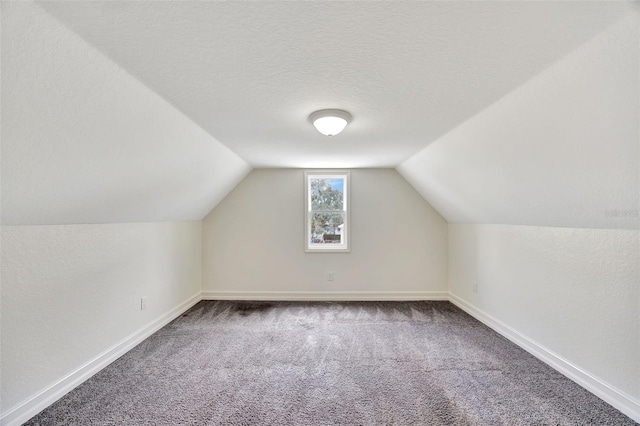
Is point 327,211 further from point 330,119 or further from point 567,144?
point 567,144

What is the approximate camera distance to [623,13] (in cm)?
103

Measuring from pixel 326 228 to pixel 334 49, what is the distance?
318cm

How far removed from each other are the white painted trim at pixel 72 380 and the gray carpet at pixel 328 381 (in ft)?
0.17

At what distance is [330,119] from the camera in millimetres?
1991

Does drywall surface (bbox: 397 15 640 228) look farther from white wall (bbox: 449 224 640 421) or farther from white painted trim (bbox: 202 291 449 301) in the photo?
white painted trim (bbox: 202 291 449 301)

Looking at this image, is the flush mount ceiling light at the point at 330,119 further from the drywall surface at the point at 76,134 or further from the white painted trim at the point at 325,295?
the white painted trim at the point at 325,295

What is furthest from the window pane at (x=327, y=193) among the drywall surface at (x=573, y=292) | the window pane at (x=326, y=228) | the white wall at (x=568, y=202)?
the drywall surface at (x=573, y=292)

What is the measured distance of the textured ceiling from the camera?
1049 mm

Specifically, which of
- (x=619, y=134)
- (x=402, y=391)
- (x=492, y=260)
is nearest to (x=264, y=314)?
(x=402, y=391)

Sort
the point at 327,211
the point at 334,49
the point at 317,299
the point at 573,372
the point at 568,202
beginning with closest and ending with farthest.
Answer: the point at 334,49 < the point at 568,202 < the point at 573,372 < the point at 317,299 < the point at 327,211

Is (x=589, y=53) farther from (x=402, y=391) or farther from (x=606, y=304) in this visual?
(x=402, y=391)

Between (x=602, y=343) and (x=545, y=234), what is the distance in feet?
2.85

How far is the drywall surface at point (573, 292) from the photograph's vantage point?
1771 millimetres

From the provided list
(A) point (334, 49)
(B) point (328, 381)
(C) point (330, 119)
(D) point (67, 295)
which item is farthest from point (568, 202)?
(D) point (67, 295)
